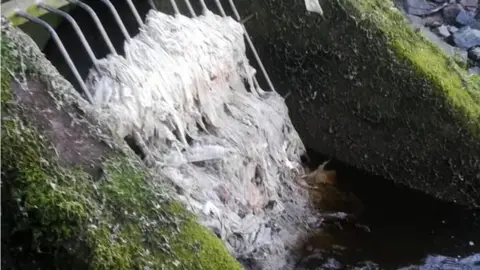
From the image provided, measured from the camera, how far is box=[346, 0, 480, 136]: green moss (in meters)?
4.23

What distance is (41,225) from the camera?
233 cm

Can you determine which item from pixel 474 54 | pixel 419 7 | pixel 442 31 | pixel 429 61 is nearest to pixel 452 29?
pixel 442 31

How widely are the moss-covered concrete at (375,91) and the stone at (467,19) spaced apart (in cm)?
299

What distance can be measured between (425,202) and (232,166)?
1.41m

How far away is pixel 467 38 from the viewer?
7027 mm

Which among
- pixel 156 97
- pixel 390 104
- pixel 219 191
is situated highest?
pixel 156 97

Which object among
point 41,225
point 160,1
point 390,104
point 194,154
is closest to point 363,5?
point 390,104

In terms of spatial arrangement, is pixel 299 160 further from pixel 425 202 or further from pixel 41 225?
pixel 41 225

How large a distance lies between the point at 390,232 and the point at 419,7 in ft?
13.7

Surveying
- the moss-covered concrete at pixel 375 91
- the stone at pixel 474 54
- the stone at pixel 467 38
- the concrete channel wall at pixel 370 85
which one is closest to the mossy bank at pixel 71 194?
the concrete channel wall at pixel 370 85

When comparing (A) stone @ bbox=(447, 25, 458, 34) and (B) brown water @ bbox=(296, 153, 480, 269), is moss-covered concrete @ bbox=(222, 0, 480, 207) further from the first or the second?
(A) stone @ bbox=(447, 25, 458, 34)

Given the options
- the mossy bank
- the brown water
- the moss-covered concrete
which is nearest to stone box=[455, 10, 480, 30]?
the moss-covered concrete

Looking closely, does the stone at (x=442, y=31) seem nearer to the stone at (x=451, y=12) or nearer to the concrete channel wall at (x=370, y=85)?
the stone at (x=451, y=12)

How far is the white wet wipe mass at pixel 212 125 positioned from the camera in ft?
11.1
